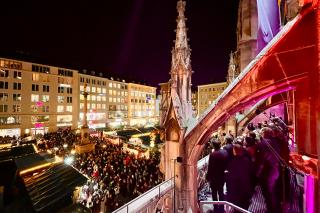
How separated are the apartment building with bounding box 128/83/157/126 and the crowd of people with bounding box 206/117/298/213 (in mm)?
72050

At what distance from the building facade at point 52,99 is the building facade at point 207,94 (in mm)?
32067

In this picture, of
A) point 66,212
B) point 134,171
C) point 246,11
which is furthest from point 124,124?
point 66,212

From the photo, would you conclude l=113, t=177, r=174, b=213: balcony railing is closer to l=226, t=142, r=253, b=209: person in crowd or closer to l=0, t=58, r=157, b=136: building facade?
l=226, t=142, r=253, b=209: person in crowd

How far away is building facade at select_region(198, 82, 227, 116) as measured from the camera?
261ft

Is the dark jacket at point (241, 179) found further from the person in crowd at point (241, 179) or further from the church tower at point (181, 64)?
the church tower at point (181, 64)

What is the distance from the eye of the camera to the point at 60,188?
5250 mm

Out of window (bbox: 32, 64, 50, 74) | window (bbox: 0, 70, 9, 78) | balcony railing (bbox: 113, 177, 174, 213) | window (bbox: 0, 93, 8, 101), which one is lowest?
balcony railing (bbox: 113, 177, 174, 213)

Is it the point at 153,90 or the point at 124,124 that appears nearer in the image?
the point at 124,124

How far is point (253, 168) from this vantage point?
5.10 metres

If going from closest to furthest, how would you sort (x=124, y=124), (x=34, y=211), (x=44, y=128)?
(x=34, y=211) < (x=44, y=128) < (x=124, y=124)

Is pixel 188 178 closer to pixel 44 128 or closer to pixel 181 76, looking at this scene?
pixel 181 76

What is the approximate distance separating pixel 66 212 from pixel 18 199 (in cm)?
117

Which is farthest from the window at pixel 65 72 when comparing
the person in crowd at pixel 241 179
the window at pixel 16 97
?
the person in crowd at pixel 241 179

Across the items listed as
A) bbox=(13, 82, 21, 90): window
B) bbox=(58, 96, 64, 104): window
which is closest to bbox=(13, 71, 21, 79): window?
bbox=(13, 82, 21, 90): window
